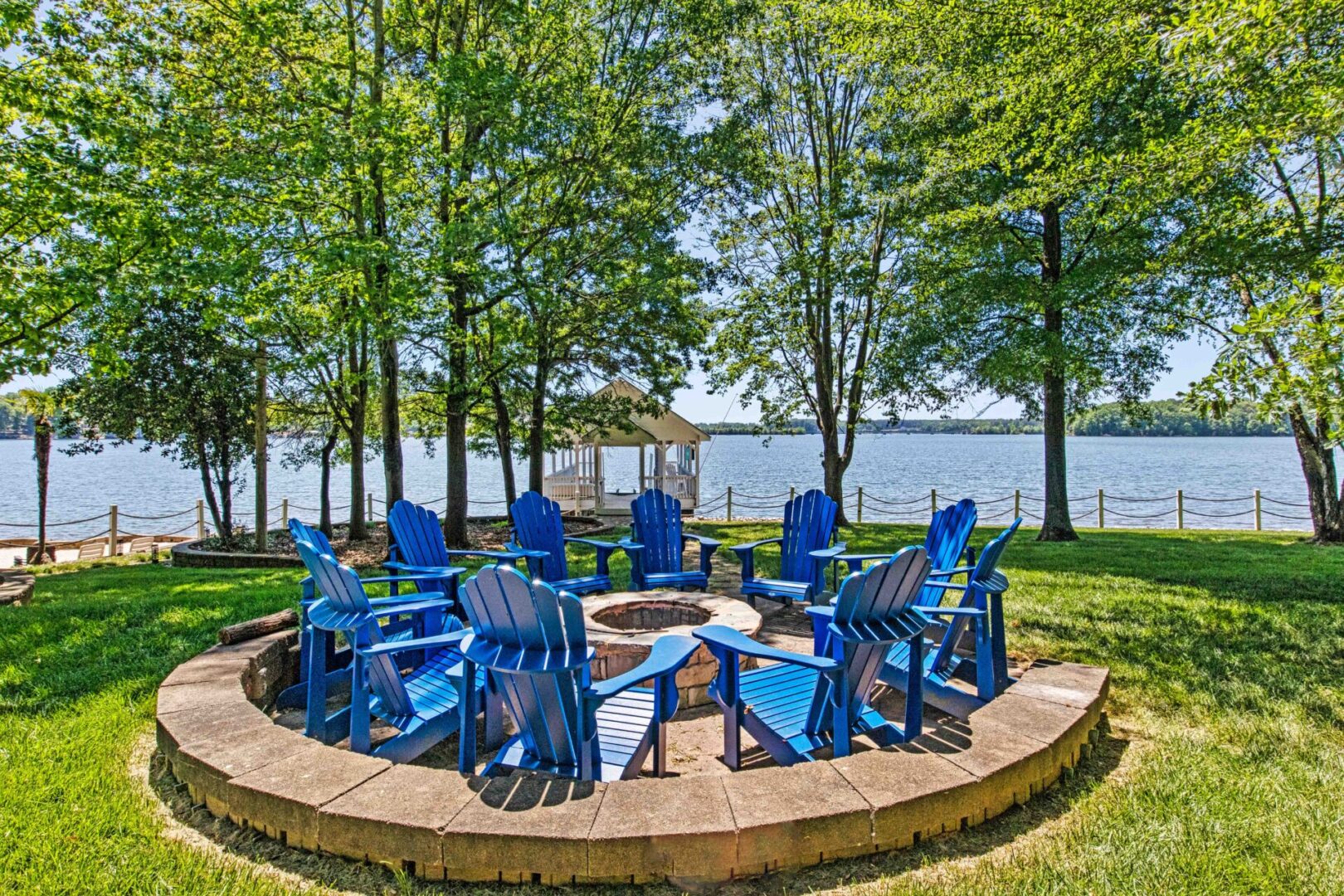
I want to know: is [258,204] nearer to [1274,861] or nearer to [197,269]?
[197,269]

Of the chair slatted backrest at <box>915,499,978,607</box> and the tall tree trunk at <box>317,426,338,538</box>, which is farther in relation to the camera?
the tall tree trunk at <box>317,426,338,538</box>

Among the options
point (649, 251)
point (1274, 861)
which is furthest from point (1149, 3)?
point (649, 251)

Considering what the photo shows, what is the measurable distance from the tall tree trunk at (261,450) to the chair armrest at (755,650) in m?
9.23

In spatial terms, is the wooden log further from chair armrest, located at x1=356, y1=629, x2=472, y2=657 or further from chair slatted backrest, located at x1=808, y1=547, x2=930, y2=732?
chair slatted backrest, located at x1=808, y1=547, x2=930, y2=732

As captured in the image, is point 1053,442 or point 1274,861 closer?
point 1274,861

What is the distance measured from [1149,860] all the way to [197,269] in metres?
8.18

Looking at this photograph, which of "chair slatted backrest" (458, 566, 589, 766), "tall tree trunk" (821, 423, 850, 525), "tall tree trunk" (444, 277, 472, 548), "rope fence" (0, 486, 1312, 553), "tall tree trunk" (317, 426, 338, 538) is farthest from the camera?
"rope fence" (0, 486, 1312, 553)

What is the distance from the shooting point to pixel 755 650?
250cm

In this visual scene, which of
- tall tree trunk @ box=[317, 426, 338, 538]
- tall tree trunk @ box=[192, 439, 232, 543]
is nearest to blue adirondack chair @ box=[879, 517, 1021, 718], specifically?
tall tree trunk @ box=[192, 439, 232, 543]

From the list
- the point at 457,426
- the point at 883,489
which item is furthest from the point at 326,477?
the point at 883,489

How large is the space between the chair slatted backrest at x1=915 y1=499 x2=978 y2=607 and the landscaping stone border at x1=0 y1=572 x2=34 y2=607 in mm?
7283

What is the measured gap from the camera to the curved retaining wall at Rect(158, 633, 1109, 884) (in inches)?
74.1

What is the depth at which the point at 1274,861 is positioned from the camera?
1959 millimetres

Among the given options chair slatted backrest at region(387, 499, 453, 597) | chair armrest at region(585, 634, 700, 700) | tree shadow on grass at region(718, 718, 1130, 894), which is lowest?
tree shadow on grass at region(718, 718, 1130, 894)
